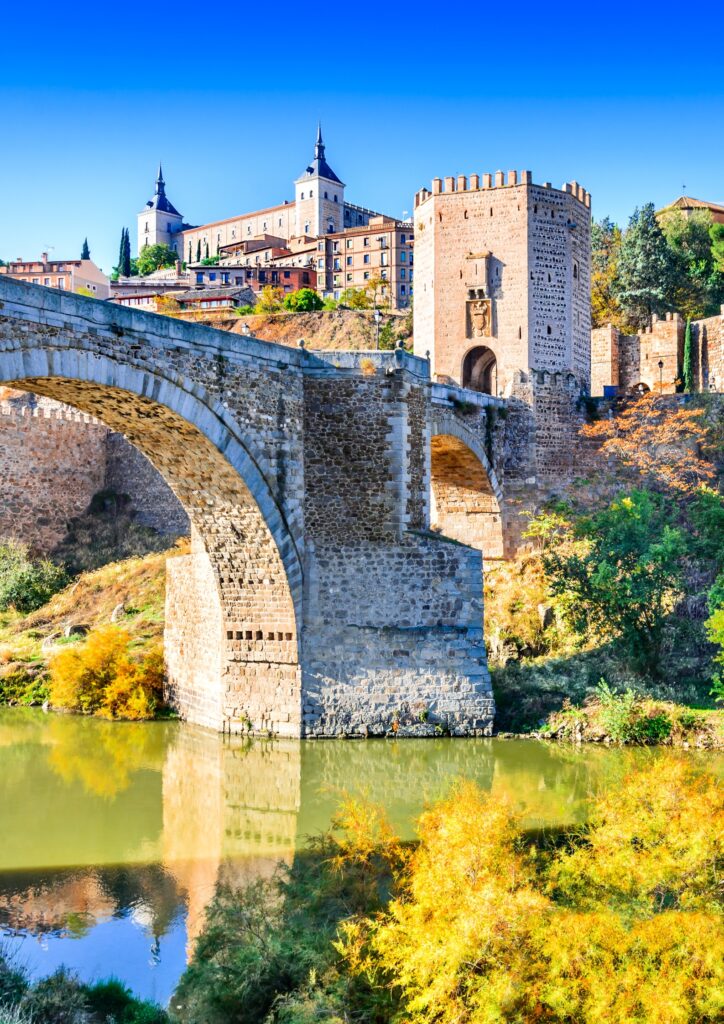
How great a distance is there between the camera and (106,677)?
17.7m


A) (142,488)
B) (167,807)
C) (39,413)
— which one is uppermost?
(39,413)

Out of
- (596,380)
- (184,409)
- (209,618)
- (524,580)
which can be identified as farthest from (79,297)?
(596,380)

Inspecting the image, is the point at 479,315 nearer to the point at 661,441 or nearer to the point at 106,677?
the point at 661,441

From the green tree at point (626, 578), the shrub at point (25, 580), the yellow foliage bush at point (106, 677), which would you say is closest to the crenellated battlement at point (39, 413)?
the shrub at point (25, 580)

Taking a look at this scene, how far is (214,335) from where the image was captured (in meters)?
13.6

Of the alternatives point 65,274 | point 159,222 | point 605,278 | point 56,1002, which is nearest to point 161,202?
point 159,222

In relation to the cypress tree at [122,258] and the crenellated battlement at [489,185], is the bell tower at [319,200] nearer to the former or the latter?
the cypress tree at [122,258]

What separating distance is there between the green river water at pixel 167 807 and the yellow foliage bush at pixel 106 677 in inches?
16.4

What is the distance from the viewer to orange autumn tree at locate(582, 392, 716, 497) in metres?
21.1

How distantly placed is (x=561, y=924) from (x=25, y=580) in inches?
787

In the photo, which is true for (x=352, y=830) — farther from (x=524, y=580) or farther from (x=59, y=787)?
(x=524, y=580)

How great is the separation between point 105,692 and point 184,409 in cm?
618

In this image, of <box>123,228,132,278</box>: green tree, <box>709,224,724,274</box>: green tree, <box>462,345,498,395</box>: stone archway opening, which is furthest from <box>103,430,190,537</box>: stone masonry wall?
<box>123,228,132,278</box>: green tree

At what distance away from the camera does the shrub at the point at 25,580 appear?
78.4ft
